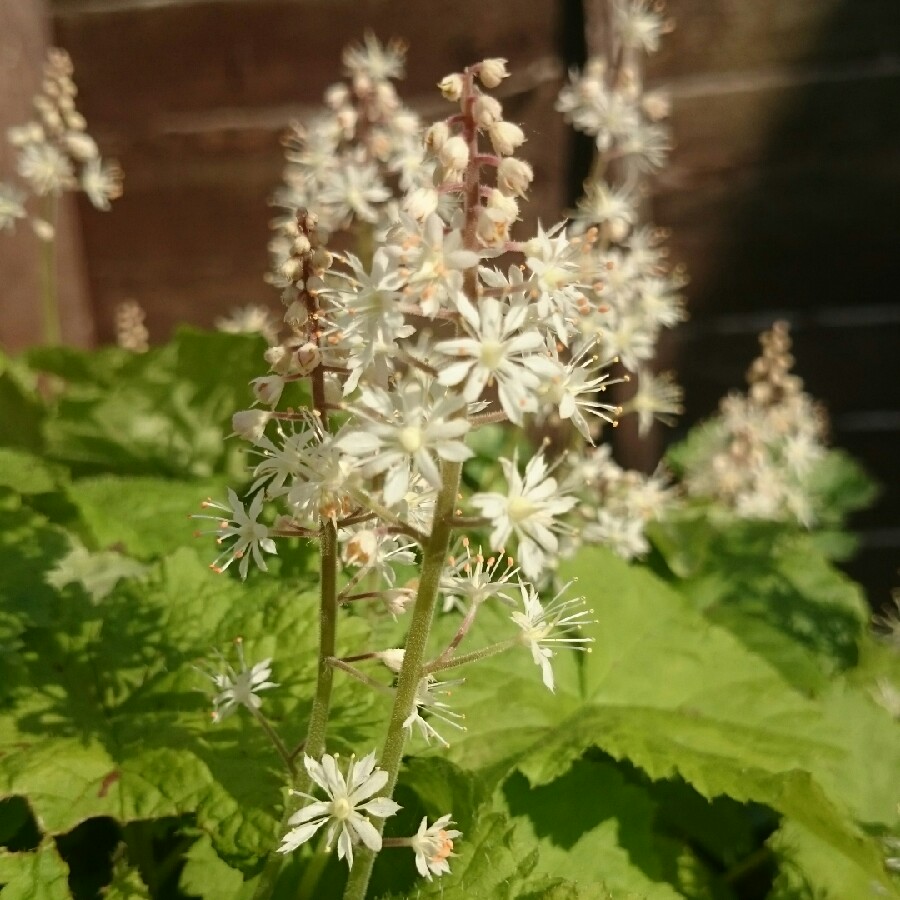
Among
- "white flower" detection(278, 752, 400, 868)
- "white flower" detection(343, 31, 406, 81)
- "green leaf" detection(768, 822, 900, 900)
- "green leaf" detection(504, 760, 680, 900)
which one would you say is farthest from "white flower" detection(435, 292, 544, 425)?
"white flower" detection(343, 31, 406, 81)

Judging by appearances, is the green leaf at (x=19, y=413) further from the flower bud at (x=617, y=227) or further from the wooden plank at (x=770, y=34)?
the wooden plank at (x=770, y=34)

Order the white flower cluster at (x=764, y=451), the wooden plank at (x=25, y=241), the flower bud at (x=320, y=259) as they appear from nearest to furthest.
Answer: the flower bud at (x=320, y=259) → the white flower cluster at (x=764, y=451) → the wooden plank at (x=25, y=241)

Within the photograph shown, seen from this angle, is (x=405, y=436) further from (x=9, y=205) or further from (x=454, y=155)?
(x=9, y=205)

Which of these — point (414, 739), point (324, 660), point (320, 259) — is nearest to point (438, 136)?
point (320, 259)

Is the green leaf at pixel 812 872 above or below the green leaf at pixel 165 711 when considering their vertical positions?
below

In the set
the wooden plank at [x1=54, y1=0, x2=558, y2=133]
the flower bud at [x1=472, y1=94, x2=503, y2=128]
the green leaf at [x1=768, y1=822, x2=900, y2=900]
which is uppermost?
the wooden plank at [x1=54, y1=0, x2=558, y2=133]

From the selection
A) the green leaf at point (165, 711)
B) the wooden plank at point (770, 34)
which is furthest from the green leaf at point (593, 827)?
the wooden plank at point (770, 34)

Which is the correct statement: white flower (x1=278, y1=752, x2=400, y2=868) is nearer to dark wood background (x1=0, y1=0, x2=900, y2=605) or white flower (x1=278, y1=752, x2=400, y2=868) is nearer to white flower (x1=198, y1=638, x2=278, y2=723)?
white flower (x1=198, y1=638, x2=278, y2=723)
